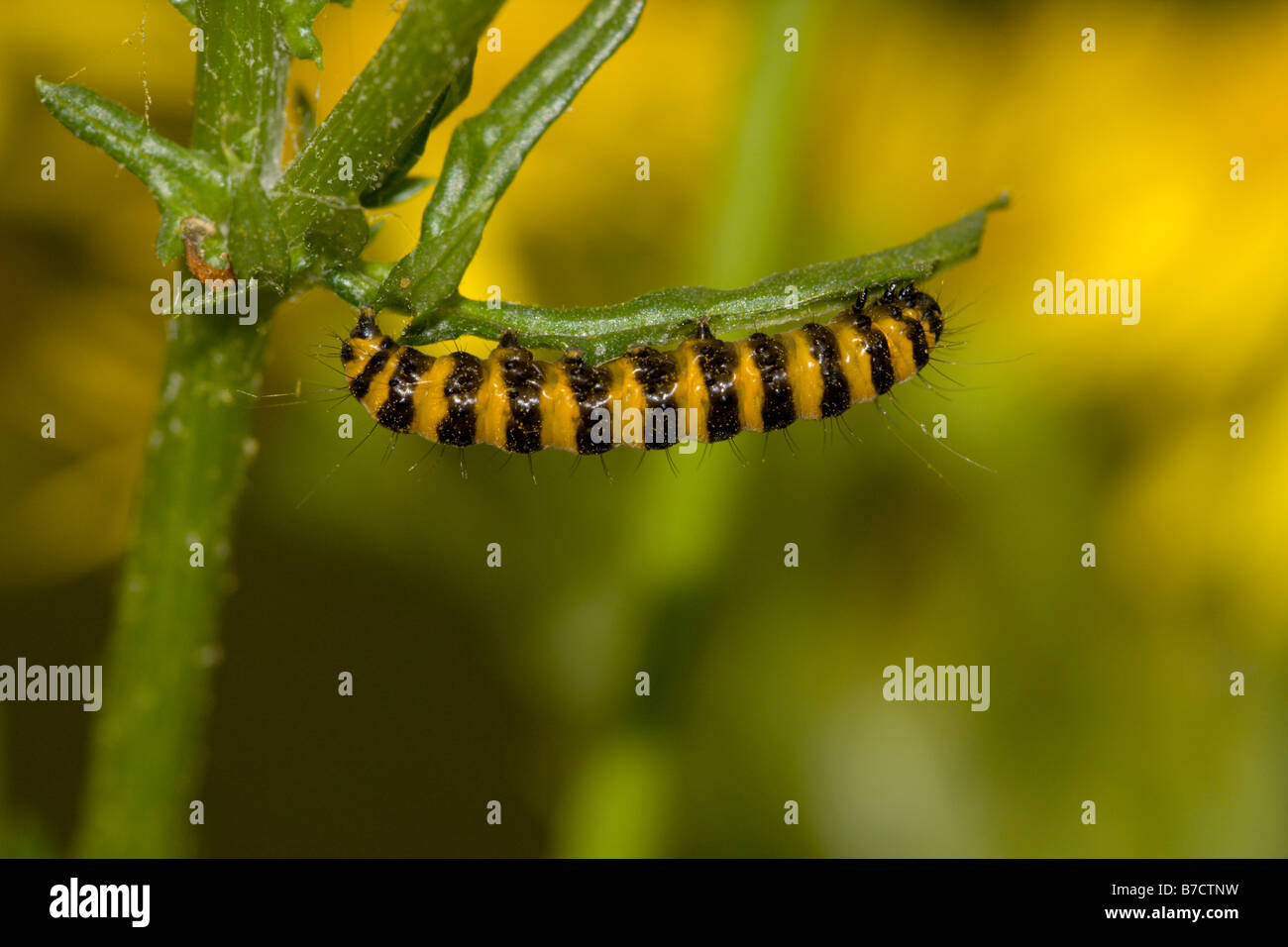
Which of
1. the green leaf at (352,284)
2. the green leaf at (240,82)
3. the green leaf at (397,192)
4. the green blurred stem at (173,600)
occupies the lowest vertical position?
the green blurred stem at (173,600)

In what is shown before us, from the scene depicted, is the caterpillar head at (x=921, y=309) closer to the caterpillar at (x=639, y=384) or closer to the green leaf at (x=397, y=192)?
the caterpillar at (x=639, y=384)

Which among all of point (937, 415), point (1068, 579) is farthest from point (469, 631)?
point (1068, 579)

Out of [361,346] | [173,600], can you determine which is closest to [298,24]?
[361,346]

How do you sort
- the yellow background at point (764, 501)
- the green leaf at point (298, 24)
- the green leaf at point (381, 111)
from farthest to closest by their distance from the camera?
1. the yellow background at point (764, 501)
2. the green leaf at point (298, 24)
3. the green leaf at point (381, 111)

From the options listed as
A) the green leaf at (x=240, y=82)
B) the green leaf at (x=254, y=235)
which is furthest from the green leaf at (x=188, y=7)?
the green leaf at (x=254, y=235)

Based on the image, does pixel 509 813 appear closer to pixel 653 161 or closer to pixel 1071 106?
pixel 653 161
